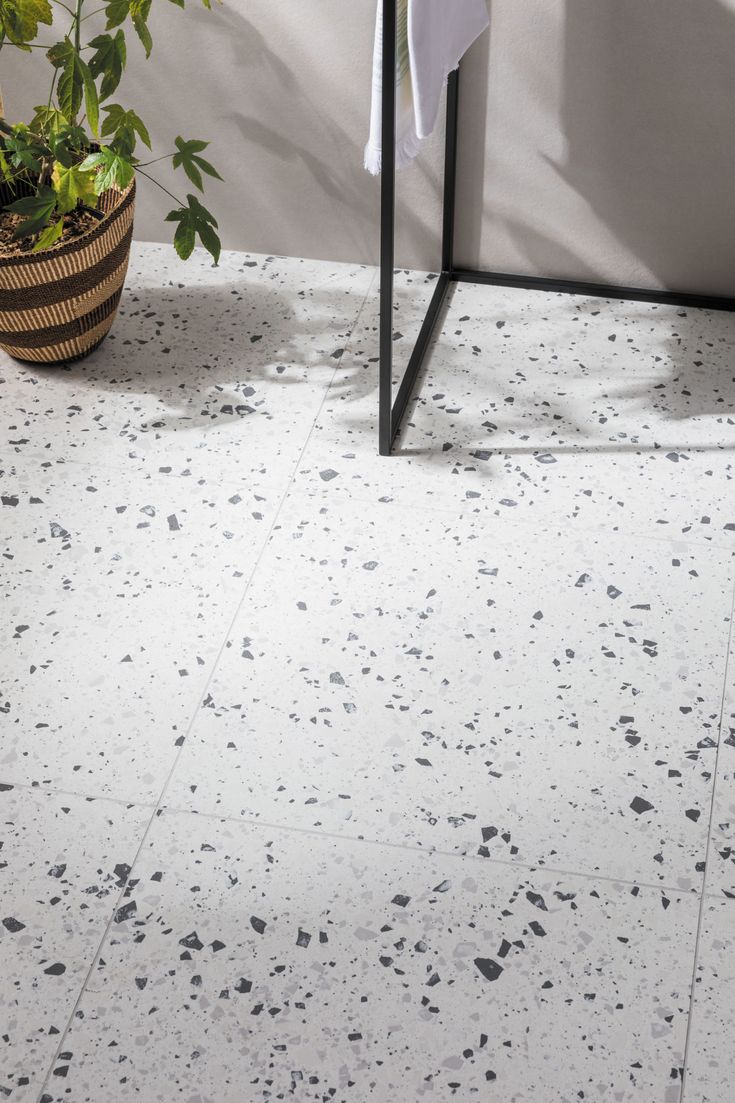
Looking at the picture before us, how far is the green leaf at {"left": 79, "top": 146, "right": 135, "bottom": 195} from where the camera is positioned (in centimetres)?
177

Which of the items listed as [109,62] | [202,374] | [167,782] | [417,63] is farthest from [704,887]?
[109,62]

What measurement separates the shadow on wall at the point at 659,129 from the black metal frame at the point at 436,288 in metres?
0.06

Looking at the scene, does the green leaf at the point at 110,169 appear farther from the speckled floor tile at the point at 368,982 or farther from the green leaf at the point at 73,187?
the speckled floor tile at the point at 368,982

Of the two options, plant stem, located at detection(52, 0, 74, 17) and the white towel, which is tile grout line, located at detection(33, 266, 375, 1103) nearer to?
the white towel

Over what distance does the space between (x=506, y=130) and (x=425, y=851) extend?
1405 millimetres

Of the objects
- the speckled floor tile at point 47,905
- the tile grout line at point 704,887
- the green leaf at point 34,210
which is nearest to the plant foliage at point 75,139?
the green leaf at point 34,210

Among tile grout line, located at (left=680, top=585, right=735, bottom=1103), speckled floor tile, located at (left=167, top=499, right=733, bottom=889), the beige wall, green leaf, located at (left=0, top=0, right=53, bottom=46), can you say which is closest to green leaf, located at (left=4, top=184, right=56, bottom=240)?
green leaf, located at (left=0, top=0, right=53, bottom=46)

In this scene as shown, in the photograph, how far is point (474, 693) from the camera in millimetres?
1561

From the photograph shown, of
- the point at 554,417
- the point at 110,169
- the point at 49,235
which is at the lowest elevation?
the point at 554,417

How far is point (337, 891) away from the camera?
53.1 inches

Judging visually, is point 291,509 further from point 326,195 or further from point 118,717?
point 326,195

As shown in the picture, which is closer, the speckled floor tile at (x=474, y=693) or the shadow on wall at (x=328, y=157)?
the speckled floor tile at (x=474, y=693)

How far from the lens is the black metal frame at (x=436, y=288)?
1.54 m

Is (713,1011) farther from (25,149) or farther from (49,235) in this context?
(25,149)
